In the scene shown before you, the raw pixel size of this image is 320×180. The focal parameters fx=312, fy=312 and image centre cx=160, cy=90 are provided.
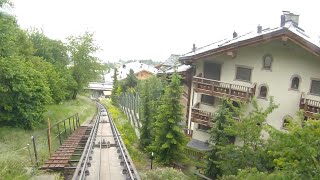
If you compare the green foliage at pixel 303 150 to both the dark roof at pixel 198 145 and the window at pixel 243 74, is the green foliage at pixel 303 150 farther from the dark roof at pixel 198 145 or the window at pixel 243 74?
the dark roof at pixel 198 145

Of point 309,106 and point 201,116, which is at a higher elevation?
point 309,106

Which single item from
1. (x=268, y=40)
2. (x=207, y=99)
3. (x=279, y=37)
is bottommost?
(x=207, y=99)

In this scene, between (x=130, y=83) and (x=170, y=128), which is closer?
(x=170, y=128)

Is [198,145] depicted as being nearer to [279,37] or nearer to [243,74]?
[243,74]

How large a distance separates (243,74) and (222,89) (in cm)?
210

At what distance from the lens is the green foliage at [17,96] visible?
2123 centimetres

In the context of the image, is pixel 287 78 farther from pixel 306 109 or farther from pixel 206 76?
pixel 206 76

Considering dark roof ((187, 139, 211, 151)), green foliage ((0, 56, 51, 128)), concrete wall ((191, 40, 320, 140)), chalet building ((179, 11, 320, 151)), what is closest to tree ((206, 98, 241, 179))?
chalet building ((179, 11, 320, 151))

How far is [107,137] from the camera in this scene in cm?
2264

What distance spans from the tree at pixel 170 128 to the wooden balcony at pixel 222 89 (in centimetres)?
460

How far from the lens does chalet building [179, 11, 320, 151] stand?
21.5 m

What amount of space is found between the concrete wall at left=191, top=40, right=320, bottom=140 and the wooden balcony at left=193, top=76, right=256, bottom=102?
0.75 meters

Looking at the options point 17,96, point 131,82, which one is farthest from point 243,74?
point 131,82

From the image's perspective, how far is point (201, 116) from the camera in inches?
1003
